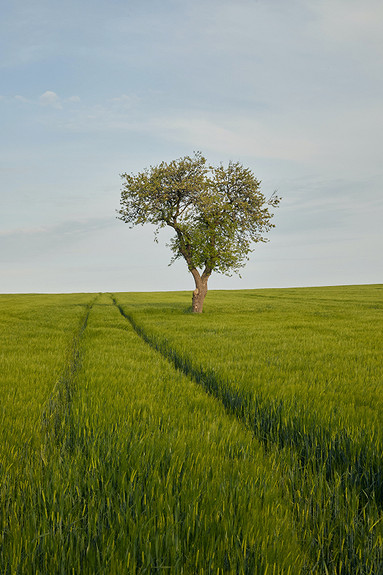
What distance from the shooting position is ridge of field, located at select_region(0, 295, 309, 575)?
6.73 feet

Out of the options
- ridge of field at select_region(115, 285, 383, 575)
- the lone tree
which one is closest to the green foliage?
the lone tree

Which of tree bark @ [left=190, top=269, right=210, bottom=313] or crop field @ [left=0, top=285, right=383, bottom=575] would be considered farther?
tree bark @ [left=190, top=269, right=210, bottom=313]

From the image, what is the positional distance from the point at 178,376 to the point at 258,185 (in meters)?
21.9

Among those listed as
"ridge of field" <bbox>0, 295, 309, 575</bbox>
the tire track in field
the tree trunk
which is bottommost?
the tire track in field

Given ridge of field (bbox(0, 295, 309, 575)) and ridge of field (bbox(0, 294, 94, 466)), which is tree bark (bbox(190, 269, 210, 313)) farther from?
ridge of field (bbox(0, 295, 309, 575))

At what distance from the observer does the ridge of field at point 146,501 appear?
6.73 ft

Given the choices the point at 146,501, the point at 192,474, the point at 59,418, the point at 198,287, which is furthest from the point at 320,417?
the point at 198,287

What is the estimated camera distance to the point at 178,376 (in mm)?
7648

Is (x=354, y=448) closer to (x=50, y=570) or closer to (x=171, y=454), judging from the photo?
(x=171, y=454)

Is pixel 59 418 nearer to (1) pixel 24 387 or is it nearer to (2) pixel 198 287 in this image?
(1) pixel 24 387

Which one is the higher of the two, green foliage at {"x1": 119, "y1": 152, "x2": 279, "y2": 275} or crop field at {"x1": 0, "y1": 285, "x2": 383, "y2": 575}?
green foliage at {"x1": 119, "y1": 152, "x2": 279, "y2": 275}

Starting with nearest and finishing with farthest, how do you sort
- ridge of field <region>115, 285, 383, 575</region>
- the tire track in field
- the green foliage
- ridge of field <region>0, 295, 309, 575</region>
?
1. ridge of field <region>0, 295, 309, 575</region>
2. ridge of field <region>115, 285, 383, 575</region>
3. the tire track in field
4. the green foliage

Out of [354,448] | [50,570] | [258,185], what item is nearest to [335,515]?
[354,448]

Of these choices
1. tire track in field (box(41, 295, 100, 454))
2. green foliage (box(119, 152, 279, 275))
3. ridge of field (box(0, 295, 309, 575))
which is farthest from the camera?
green foliage (box(119, 152, 279, 275))
